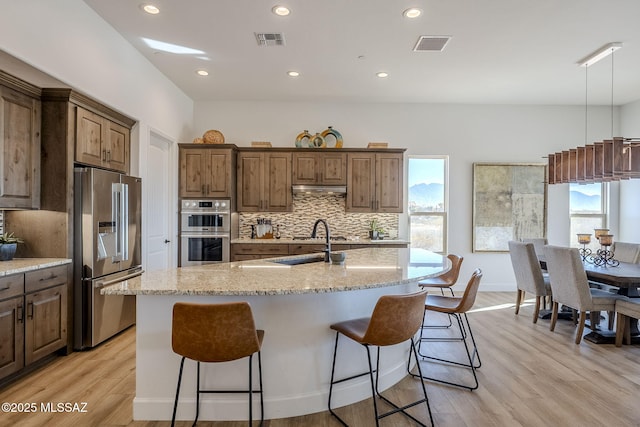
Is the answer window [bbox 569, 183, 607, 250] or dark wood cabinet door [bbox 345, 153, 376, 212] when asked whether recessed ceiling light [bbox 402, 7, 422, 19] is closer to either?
dark wood cabinet door [bbox 345, 153, 376, 212]

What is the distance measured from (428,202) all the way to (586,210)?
2735 mm

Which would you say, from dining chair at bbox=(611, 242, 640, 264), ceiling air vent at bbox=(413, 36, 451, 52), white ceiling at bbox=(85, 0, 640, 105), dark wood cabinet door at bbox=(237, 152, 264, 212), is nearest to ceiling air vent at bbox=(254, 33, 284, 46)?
white ceiling at bbox=(85, 0, 640, 105)

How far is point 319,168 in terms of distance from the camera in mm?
5637

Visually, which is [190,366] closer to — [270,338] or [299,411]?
[270,338]

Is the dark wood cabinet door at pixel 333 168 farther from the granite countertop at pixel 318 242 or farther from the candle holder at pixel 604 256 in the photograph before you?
the candle holder at pixel 604 256

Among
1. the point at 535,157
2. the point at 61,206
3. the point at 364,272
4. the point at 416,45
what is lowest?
the point at 364,272

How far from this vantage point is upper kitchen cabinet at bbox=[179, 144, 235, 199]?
17.6 ft

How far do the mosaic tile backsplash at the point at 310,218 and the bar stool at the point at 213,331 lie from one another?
162 inches

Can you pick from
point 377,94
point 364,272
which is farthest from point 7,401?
point 377,94

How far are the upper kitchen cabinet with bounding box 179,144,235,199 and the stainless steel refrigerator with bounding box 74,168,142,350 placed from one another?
4.91 feet

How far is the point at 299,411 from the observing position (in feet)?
7.47

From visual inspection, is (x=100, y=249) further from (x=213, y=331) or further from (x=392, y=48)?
(x=392, y=48)

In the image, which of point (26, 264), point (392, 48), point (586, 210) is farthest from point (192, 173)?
point (586, 210)

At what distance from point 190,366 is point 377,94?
4.70 m
